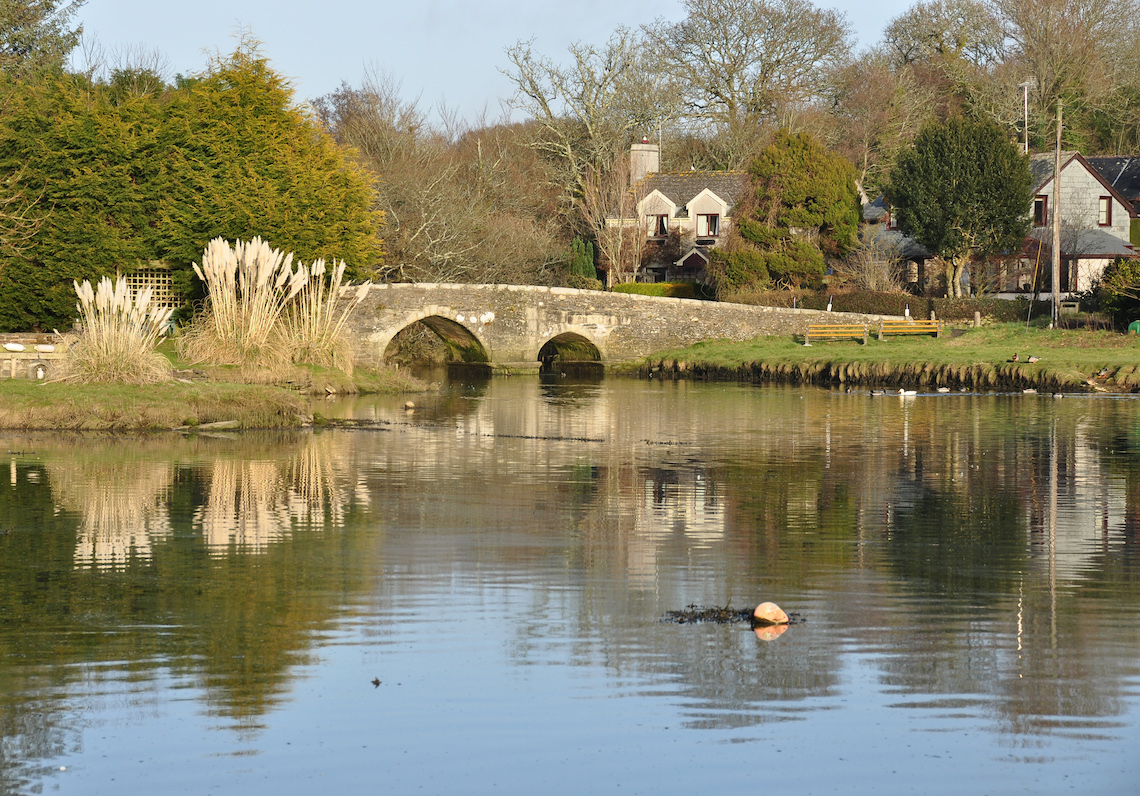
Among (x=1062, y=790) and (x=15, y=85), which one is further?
(x=15, y=85)

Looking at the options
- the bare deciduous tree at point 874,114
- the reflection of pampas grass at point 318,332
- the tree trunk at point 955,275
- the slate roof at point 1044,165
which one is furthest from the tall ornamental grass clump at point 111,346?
the bare deciduous tree at point 874,114

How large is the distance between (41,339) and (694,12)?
151ft

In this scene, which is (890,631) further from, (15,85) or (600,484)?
(15,85)

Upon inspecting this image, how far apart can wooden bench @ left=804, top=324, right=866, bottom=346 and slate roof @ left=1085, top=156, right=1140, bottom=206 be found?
1800 cm

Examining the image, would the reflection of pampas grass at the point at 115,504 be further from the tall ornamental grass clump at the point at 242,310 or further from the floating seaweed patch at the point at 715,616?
the tall ornamental grass clump at the point at 242,310

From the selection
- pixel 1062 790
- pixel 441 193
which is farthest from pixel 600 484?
pixel 441 193

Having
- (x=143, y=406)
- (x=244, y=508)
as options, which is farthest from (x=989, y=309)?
(x=244, y=508)

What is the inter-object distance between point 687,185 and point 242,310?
129ft

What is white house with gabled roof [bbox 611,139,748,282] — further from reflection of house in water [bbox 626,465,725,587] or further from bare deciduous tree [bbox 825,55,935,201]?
reflection of house in water [bbox 626,465,725,587]

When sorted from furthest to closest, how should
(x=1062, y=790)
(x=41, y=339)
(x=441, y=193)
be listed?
(x=441, y=193)
(x=41, y=339)
(x=1062, y=790)

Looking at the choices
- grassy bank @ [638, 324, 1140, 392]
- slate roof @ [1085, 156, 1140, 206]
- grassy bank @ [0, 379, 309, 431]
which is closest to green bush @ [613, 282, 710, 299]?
grassy bank @ [638, 324, 1140, 392]

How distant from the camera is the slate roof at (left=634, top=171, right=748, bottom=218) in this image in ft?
214

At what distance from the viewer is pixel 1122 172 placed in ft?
194

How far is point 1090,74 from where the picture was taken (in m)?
65.1
